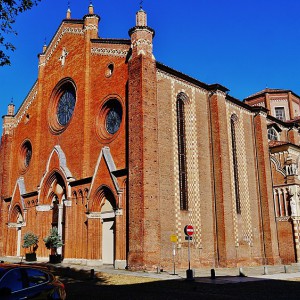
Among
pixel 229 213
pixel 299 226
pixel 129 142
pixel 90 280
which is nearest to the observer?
pixel 90 280

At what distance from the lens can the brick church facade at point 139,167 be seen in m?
20.9

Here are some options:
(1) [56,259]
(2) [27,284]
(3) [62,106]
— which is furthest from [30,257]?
(2) [27,284]

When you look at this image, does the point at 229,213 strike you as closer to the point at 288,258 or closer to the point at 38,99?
the point at 288,258

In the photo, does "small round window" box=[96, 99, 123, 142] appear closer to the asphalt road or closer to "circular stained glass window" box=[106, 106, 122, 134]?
"circular stained glass window" box=[106, 106, 122, 134]

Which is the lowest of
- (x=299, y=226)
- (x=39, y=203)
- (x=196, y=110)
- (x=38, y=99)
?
(x=299, y=226)

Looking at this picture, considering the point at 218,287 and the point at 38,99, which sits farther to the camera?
the point at 38,99

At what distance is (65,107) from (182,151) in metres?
10.8

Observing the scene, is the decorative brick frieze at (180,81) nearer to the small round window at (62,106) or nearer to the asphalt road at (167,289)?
the small round window at (62,106)

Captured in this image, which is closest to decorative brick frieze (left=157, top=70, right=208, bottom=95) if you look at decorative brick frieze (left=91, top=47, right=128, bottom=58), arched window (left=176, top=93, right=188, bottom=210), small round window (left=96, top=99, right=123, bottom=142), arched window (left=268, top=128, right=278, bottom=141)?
arched window (left=176, top=93, right=188, bottom=210)

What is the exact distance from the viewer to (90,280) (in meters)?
16.5

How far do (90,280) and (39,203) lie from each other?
1282cm

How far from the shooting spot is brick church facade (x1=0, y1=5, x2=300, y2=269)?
20922 mm

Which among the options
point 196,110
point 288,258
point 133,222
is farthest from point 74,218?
point 288,258

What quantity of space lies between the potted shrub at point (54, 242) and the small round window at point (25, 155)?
8857 mm
